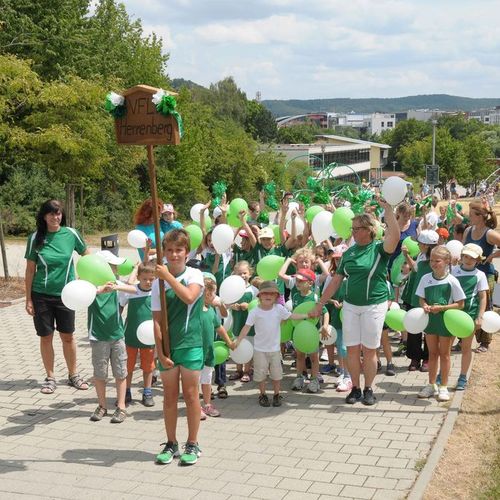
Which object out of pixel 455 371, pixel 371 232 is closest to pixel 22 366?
pixel 371 232

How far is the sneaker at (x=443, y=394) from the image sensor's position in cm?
682

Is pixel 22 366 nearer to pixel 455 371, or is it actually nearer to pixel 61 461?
pixel 61 461

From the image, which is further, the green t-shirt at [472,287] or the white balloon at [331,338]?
the white balloon at [331,338]

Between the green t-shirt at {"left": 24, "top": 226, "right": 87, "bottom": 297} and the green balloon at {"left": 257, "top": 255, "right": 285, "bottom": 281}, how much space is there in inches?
71.5

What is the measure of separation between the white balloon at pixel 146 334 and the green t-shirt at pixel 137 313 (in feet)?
0.83

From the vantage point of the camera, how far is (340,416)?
21.3 feet

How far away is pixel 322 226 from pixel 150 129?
350 cm

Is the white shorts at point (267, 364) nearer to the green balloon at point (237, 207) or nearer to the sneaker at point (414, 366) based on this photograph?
the sneaker at point (414, 366)

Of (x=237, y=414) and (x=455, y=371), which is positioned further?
(x=455, y=371)

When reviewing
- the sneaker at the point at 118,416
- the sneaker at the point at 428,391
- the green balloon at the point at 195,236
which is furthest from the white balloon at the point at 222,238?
the sneaker at the point at 428,391

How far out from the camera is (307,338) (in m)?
6.95

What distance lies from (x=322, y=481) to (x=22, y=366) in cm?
443

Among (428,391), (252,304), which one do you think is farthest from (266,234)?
(428,391)

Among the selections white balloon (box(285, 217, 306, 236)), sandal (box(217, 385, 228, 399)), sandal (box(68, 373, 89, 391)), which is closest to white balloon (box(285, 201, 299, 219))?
white balloon (box(285, 217, 306, 236))
